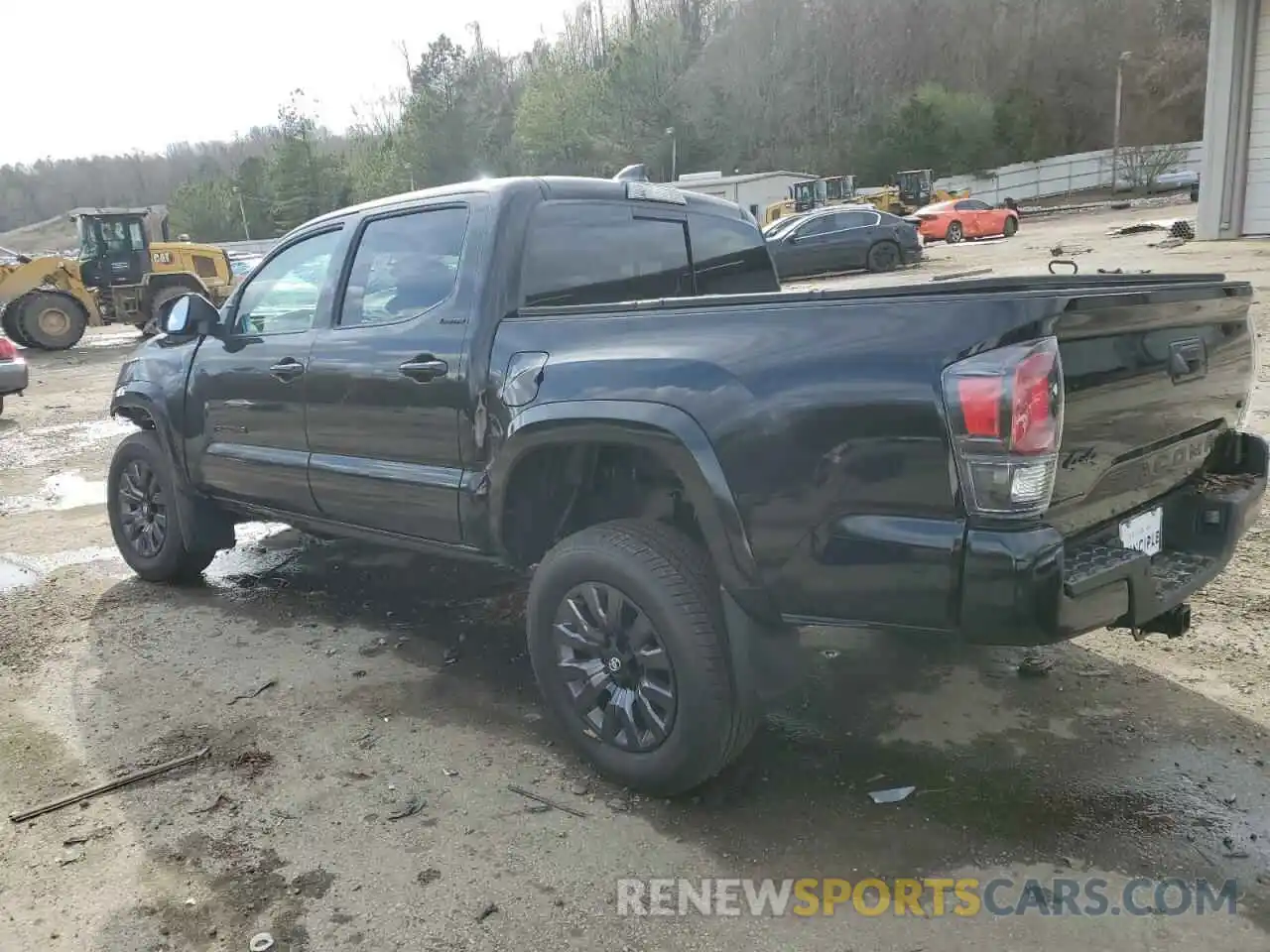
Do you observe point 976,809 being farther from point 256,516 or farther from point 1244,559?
point 256,516

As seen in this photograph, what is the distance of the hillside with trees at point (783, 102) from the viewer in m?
62.5

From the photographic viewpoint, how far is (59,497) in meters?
7.76

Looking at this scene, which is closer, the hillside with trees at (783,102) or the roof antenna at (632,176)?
the roof antenna at (632,176)

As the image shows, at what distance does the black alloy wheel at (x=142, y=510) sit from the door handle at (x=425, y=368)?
7.63ft

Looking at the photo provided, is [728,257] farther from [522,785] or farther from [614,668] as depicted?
[522,785]

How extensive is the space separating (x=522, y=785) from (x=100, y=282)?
68.7 feet

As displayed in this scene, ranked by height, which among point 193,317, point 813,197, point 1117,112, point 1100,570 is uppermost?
point 1117,112

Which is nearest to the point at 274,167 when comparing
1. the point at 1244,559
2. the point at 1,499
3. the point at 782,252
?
the point at 782,252

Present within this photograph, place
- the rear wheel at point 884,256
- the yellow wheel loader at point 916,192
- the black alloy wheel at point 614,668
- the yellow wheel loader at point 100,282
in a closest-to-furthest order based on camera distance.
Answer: the black alloy wheel at point 614,668
the yellow wheel loader at point 100,282
the rear wheel at point 884,256
the yellow wheel loader at point 916,192

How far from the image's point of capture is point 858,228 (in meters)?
22.5

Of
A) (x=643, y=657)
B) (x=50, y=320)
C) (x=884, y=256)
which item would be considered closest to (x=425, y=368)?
(x=643, y=657)

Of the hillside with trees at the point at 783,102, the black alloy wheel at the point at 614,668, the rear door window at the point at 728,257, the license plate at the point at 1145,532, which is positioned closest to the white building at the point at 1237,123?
the rear door window at the point at 728,257

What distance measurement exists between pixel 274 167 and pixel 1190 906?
7403 centimetres

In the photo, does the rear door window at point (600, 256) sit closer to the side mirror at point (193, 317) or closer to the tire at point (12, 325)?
the side mirror at point (193, 317)
